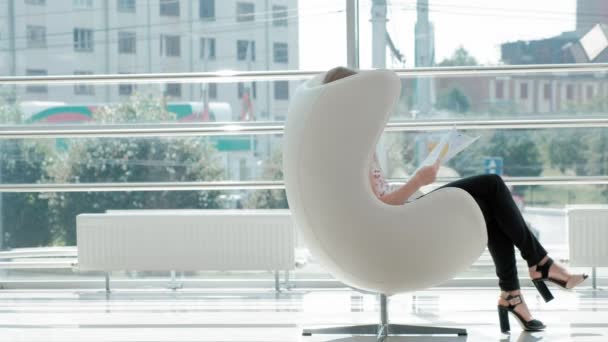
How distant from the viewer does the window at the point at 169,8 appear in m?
5.23

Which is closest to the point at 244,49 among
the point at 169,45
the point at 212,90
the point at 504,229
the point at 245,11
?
the point at 245,11

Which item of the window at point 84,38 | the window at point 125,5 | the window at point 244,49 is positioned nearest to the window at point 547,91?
the window at point 244,49

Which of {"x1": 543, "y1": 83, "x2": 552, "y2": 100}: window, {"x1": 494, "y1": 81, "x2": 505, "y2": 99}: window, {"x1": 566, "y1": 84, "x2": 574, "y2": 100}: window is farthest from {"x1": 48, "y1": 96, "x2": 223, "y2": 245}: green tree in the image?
{"x1": 566, "y1": 84, "x2": 574, "y2": 100}: window

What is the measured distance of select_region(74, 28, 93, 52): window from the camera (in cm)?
529

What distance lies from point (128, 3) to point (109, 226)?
1.23 meters

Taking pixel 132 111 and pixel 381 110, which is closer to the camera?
pixel 381 110

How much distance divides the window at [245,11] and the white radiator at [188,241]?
105cm

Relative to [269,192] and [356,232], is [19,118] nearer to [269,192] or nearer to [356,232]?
[269,192]

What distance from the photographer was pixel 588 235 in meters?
4.62

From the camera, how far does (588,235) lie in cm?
462

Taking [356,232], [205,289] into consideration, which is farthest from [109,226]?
[356,232]

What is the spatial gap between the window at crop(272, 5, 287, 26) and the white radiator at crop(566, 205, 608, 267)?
5.64 feet

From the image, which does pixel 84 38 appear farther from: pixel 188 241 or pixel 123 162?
pixel 188 241

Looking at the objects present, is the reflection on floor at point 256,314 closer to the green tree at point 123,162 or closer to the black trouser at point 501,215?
the black trouser at point 501,215
